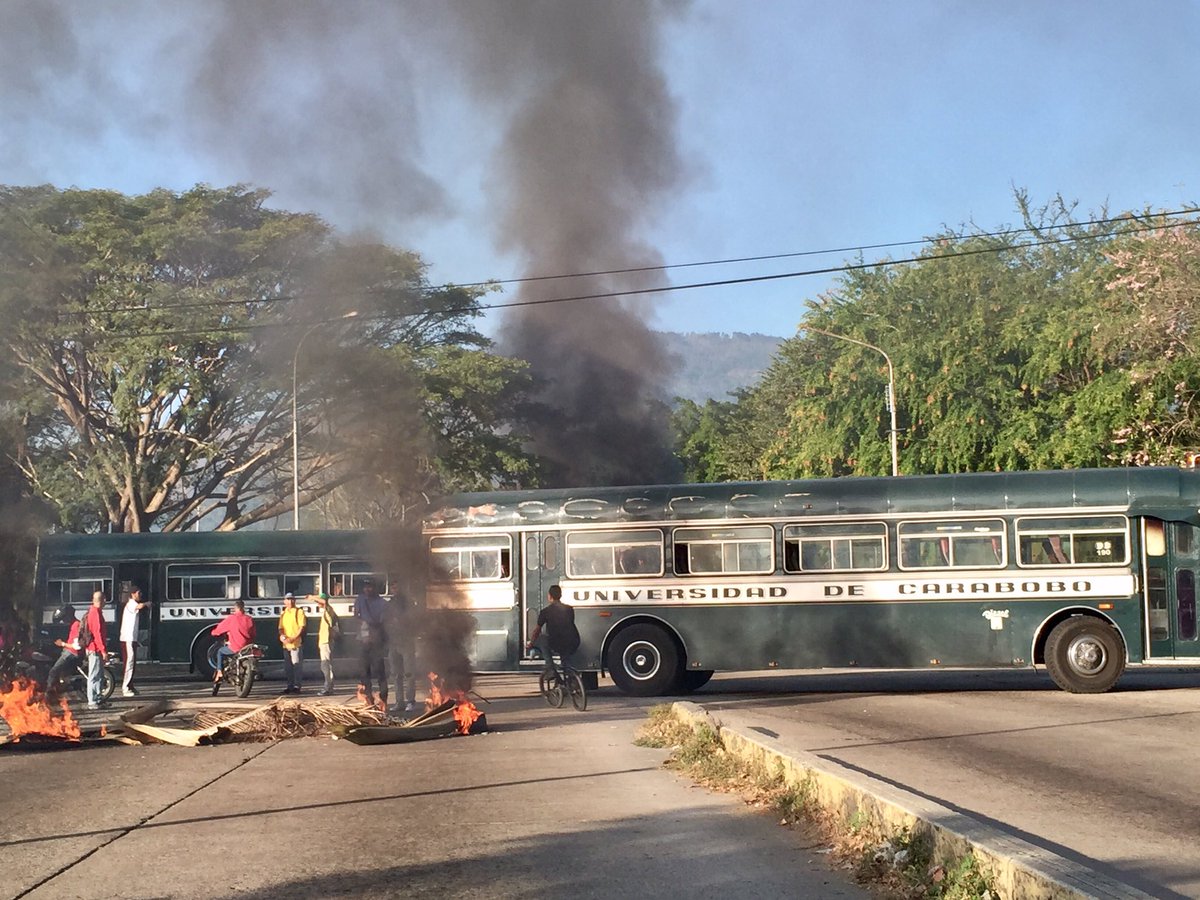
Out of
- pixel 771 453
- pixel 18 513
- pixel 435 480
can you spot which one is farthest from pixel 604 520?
pixel 771 453

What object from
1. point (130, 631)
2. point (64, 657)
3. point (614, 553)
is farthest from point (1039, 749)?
point (130, 631)

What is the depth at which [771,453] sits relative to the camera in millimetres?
44844

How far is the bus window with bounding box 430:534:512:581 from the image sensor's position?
65.8ft

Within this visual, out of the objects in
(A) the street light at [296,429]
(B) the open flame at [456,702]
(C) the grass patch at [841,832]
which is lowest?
(C) the grass patch at [841,832]

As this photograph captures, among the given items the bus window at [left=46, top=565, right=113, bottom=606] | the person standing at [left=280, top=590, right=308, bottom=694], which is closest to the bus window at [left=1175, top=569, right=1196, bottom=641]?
the person standing at [left=280, top=590, right=308, bottom=694]

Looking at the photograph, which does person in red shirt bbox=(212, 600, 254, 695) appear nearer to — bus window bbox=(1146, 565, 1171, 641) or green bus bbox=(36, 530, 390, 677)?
green bus bbox=(36, 530, 390, 677)

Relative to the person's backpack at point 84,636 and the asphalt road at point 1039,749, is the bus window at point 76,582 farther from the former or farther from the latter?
the asphalt road at point 1039,749

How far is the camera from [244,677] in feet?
66.8

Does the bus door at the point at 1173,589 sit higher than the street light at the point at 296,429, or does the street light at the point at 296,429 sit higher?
the street light at the point at 296,429

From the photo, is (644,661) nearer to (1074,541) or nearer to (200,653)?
(1074,541)

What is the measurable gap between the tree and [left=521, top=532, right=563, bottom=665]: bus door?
402 inches

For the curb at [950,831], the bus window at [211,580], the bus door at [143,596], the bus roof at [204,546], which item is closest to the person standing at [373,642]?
the curb at [950,831]

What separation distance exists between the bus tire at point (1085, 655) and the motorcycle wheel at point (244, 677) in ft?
36.6

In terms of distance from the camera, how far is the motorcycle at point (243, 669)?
66.6 ft
